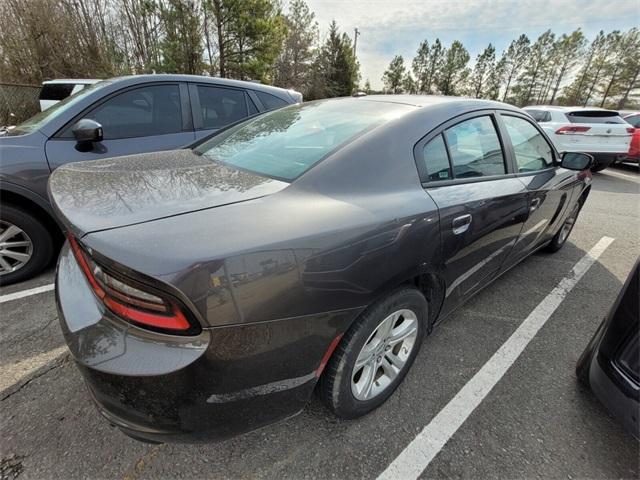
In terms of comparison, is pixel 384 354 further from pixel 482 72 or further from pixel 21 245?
pixel 482 72

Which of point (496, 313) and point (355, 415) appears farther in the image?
point (496, 313)

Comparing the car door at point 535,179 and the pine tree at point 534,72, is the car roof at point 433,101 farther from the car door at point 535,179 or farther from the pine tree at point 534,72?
the pine tree at point 534,72

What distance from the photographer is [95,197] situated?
1.26 m

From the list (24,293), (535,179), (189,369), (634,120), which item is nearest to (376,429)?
(189,369)

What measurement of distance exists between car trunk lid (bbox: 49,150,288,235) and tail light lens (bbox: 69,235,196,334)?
0.59 ft

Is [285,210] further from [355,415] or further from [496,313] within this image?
[496,313]

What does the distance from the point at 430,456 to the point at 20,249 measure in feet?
10.9

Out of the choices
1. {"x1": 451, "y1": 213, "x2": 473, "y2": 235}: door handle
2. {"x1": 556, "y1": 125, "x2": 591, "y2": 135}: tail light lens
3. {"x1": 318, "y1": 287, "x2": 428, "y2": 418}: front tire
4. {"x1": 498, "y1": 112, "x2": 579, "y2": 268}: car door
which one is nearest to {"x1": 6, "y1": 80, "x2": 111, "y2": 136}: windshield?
{"x1": 318, "y1": 287, "x2": 428, "y2": 418}: front tire

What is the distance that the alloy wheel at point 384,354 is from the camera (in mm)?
1554

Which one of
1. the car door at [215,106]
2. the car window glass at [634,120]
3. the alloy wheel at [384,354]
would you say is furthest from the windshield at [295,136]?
the car window glass at [634,120]

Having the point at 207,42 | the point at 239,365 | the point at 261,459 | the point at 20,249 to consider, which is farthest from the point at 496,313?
the point at 207,42

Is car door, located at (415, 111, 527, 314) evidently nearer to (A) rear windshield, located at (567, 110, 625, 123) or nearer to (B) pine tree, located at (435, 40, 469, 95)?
(A) rear windshield, located at (567, 110, 625, 123)

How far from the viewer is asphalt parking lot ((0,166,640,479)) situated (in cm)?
142

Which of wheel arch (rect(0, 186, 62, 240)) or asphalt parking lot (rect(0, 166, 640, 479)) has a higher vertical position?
wheel arch (rect(0, 186, 62, 240))
